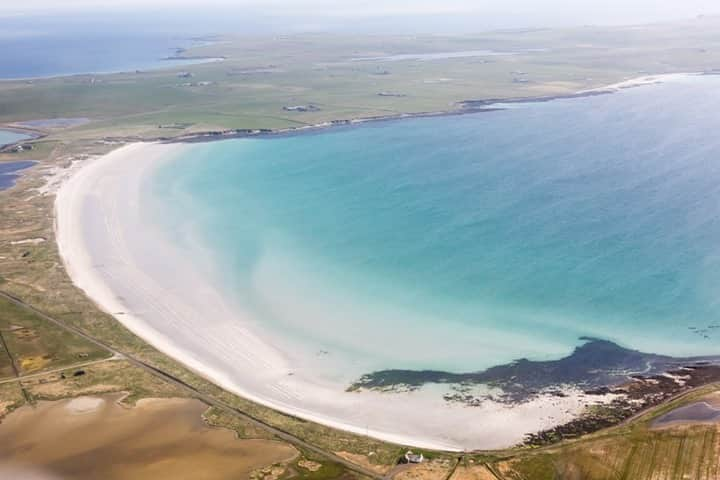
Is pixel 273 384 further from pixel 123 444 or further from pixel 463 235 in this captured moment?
pixel 463 235

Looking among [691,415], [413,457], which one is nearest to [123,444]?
[413,457]

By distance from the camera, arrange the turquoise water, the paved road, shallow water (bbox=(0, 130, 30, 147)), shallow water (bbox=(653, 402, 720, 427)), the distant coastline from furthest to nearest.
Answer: shallow water (bbox=(0, 130, 30, 147)) → the turquoise water → the distant coastline → shallow water (bbox=(653, 402, 720, 427)) → the paved road

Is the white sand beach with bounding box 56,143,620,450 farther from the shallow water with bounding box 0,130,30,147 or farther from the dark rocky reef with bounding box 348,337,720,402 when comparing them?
the shallow water with bounding box 0,130,30,147

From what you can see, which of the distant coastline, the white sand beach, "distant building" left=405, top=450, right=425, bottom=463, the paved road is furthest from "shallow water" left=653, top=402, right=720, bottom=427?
the paved road

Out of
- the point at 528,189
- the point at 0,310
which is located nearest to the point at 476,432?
the point at 0,310

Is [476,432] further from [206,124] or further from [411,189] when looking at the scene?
[206,124]

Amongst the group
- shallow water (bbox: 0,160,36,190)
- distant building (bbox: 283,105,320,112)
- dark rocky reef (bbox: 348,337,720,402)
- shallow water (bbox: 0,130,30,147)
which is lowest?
dark rocky reef (bbox: 348,337,720,402)

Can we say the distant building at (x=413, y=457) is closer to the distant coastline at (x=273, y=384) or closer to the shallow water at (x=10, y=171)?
the distant coastline at (x=273, y=384)
